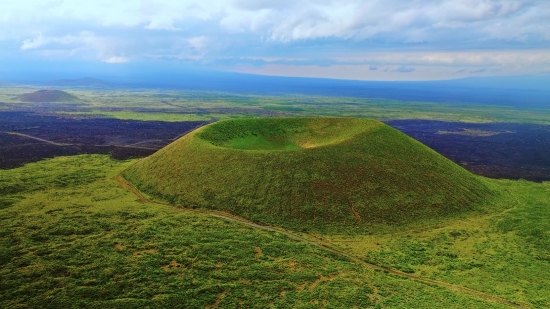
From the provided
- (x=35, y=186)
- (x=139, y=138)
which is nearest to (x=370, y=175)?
(x=35, y=186)

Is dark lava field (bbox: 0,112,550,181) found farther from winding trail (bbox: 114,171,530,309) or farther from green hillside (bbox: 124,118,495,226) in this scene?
winding trail (bbox: 114,171,530,309)

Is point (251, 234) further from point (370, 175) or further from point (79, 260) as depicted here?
point (370, 175)

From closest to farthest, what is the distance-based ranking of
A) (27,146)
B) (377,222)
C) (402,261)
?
(402,261) < (377,222) < (27,146)

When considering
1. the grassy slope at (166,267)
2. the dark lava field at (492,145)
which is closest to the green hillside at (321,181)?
the grassy slope at (166,267)

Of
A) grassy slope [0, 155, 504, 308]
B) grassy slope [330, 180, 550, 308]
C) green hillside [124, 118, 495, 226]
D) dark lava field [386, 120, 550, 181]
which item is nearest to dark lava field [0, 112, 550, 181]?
dark lava field [386, 120, 550, 181]

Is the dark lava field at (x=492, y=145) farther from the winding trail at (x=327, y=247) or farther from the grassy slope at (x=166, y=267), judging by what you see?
the grassy slope at (x=166, y=267)
